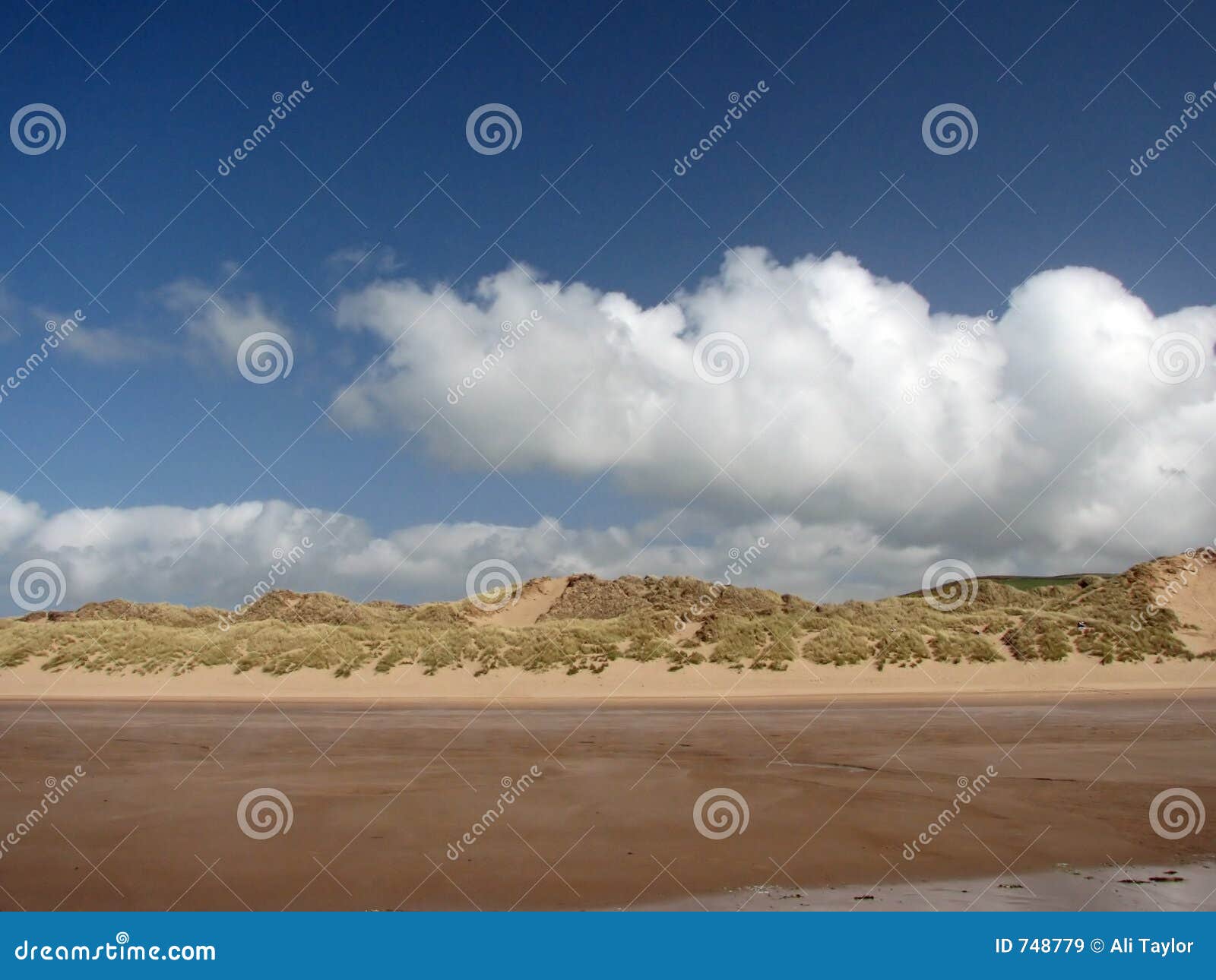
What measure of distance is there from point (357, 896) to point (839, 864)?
414 centimetres

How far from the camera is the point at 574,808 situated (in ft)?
31.1

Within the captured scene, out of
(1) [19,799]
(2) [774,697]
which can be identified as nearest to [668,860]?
(1) [19,799]

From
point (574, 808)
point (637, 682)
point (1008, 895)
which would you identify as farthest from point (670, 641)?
point (1008, 895)

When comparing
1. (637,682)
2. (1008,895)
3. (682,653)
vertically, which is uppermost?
(682,653)

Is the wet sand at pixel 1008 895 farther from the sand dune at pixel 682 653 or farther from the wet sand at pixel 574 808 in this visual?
the sand dune at pixel 682 653

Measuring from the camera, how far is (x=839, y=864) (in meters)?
7.34

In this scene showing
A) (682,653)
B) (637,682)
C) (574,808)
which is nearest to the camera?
(574,808)

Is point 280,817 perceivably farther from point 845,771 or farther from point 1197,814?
point 1197,814

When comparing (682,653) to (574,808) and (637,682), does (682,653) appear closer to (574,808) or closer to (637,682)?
(637,682)

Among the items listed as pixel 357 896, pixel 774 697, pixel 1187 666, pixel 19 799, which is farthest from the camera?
pixel 1187 666

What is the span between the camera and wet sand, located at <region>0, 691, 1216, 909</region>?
22.7 ft

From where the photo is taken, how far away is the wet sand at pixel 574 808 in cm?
691

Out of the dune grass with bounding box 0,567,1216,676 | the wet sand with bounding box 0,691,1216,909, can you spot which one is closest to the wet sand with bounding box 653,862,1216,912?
the wet sand with bounding box 0,691,1216,909

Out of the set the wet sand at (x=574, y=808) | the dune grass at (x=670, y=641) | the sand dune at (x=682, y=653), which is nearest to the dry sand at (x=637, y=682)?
the sand dune at (x=682, y=653)
